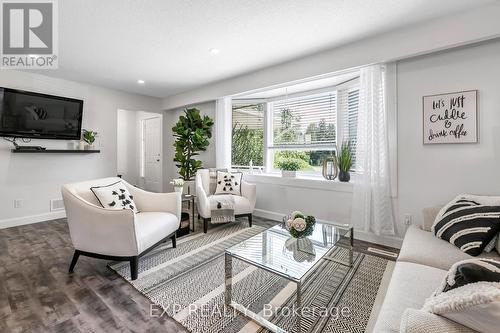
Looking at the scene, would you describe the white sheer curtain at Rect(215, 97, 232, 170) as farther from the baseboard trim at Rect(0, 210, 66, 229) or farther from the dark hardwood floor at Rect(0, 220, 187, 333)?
the baseboard trim at Rect(0, 210, 66, 229)

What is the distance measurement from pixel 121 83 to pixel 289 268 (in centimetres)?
429

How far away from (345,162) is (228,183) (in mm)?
1743

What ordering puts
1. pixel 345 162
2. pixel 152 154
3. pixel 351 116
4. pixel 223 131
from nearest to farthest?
pixel 345 162 < pixel 351 116 < pixel 223 131 < pixel 152 154

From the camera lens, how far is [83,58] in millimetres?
3070

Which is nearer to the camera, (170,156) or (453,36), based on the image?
(453,36)

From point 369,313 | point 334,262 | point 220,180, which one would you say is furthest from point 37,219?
point 369,313

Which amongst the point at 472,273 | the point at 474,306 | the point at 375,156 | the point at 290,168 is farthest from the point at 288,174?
the point at 474,306

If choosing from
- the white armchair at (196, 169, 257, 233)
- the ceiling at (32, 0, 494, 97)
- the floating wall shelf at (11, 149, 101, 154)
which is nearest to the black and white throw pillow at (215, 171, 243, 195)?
the white armchair at (196, 169, 257, 233)

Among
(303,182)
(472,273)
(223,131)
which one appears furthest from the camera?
(223,131)

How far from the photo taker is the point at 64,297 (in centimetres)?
172

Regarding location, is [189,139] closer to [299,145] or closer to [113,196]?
[299,145]

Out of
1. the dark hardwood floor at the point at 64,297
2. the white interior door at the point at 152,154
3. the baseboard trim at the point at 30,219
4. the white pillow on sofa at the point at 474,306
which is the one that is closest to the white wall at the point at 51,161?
the baseboard trim at the point at 30,219

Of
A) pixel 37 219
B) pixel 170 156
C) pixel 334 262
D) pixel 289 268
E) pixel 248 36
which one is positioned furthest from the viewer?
pixel 170 156

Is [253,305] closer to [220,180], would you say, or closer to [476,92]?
[220,180]
